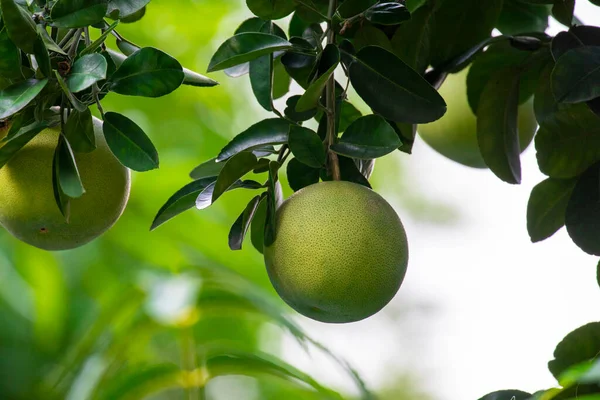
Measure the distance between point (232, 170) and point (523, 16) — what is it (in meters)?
0.59

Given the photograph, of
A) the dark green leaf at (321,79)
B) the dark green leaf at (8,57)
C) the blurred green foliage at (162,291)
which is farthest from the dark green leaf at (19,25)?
the blurred green foliage at (162,291)

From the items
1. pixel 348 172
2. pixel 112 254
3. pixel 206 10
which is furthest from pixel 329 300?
pixel 206 10

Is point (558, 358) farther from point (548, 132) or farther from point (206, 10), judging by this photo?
point (206, 10)

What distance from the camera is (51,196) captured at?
0.89 m

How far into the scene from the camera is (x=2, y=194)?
900mm

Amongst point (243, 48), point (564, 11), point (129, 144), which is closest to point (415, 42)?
point (564, 11)

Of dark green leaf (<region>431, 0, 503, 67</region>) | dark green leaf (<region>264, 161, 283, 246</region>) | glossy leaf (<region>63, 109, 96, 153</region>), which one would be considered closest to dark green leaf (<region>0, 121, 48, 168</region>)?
glossy leaf (<region>63, 109, 96, 153</region>)

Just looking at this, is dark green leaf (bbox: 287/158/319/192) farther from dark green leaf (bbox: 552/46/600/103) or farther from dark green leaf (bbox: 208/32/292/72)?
dark green leaf (bbox: 552/46/600/103)

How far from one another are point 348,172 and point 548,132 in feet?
0.87

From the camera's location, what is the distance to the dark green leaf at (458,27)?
104cm

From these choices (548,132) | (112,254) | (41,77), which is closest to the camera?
(41,77)

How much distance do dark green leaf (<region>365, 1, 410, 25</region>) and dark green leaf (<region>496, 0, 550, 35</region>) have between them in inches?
14.2

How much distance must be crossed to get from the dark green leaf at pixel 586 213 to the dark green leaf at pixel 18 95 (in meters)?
0.62

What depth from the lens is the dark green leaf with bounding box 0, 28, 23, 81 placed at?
0.78 metres
